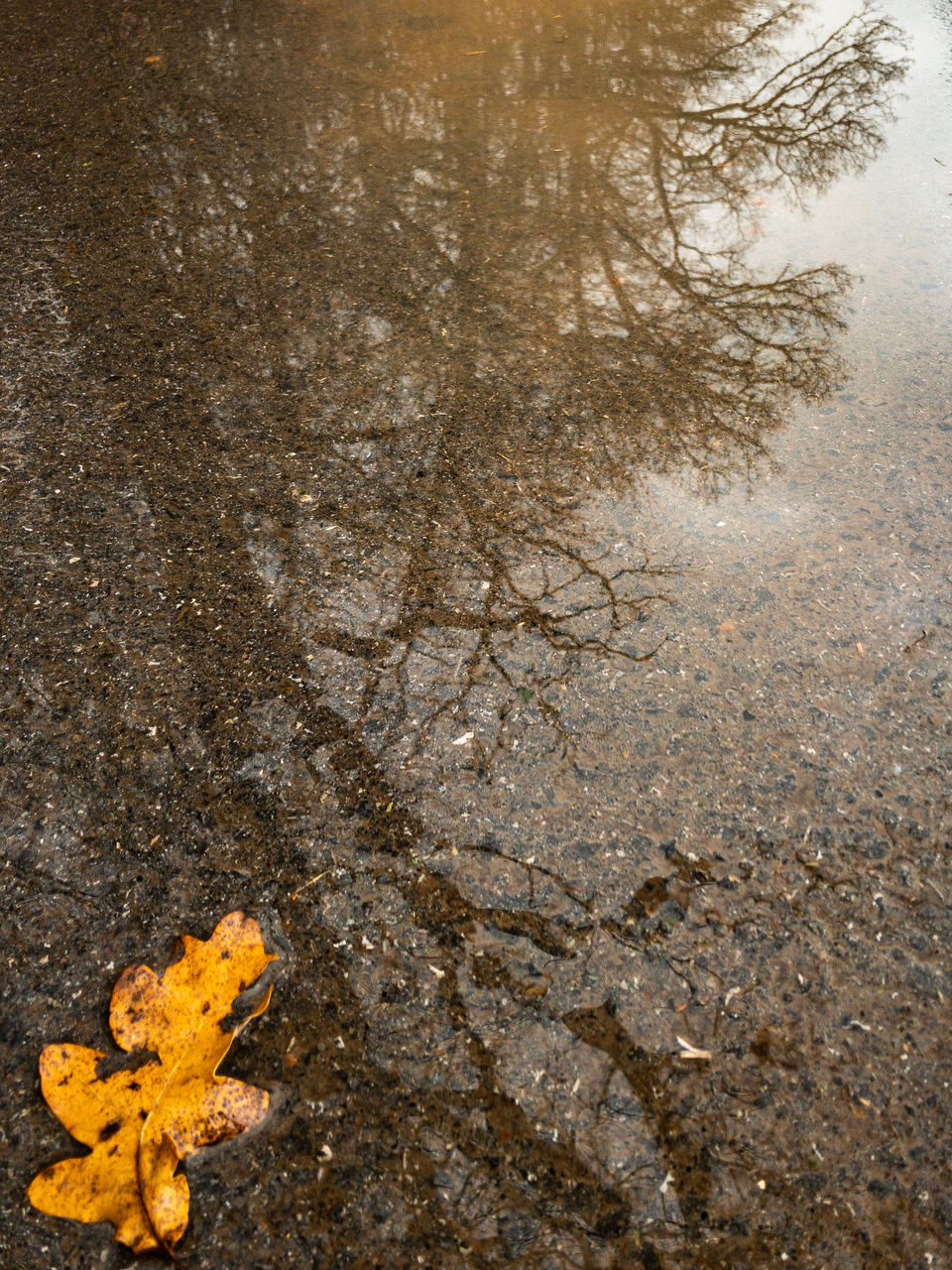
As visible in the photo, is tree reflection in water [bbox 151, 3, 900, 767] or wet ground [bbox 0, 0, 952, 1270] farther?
tree reflection in water [bbox 151, 3, 900, 767]

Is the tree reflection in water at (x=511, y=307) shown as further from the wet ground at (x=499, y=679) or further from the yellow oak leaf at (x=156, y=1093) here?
the yellow oak leaf at (x=156, y=1093)

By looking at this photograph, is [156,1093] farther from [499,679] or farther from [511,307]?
[511,307]

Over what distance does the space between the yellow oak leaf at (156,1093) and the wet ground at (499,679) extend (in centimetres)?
4

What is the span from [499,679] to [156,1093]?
3.47ft

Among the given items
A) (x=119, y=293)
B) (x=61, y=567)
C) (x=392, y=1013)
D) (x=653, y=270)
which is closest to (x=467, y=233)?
(x=653, y=270)

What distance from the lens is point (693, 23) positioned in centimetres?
491

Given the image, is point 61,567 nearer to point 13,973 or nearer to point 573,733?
point 13,973

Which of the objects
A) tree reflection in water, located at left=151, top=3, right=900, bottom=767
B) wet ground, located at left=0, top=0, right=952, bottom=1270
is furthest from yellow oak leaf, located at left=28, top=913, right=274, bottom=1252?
tree reflection in water, located at left=151, top=3, right=900, bottom=767

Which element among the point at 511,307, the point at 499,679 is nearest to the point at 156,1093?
the point at 499,679

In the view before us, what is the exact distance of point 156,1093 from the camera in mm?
1427

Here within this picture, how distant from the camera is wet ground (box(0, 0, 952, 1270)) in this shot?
4.55 ft

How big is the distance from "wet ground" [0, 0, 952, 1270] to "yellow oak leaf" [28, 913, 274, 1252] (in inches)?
1.5

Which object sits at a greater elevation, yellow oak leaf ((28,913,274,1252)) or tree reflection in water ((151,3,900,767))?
tree reflection in water ((151,3,900,767))

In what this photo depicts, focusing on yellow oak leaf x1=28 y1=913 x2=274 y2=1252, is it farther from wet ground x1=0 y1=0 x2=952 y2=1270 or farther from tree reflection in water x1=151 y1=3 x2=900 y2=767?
tree reflection in water x1=151 y1=3 x2=900 y2=767
